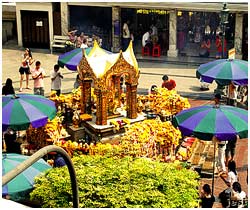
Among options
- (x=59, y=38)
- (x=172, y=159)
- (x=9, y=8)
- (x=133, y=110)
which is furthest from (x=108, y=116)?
(x=9, y=8)

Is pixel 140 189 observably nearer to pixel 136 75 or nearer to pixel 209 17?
pixel 136 75

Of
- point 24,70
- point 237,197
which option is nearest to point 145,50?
point 24,70

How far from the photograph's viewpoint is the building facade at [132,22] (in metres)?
24.7

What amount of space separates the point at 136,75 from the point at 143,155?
331 centimetres

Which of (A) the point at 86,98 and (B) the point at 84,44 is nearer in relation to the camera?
(A) the point at 86,98

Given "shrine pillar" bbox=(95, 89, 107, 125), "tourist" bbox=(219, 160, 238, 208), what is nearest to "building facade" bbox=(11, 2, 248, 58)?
"shrine pillar" bbox=(95, 89, 107, 125)

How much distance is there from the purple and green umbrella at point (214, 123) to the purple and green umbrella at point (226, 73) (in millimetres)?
3145

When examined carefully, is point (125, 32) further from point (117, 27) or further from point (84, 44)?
point (84, 44)

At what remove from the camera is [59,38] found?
26.6 m

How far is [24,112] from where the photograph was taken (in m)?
11.5

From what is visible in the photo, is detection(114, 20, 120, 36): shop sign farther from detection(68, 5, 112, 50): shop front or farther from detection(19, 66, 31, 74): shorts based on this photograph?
detection(19, 66, 31, 74): shorts

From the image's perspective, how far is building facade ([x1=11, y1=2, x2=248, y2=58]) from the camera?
81.0 feet

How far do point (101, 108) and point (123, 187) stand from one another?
247 inches

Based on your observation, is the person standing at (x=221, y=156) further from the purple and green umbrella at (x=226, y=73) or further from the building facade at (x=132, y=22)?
the building facade at (x=132, y=22)
